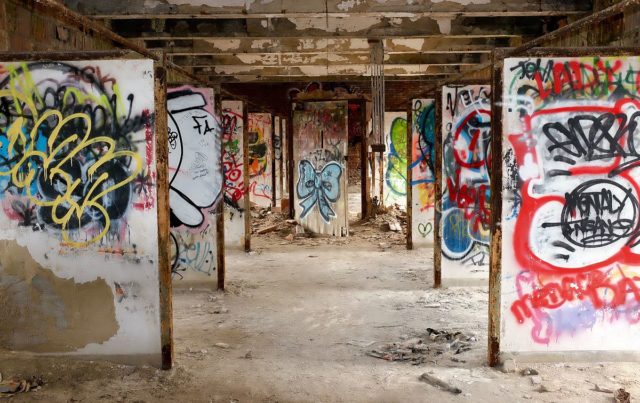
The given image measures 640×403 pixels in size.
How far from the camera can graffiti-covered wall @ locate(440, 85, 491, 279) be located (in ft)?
23.8

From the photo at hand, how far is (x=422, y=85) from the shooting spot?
658 inches

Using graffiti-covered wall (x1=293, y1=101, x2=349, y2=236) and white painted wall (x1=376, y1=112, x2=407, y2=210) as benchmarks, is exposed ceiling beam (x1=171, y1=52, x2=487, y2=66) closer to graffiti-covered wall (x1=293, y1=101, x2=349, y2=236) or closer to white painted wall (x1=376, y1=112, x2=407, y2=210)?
graffiti-covered wall (x1=293, y1=101, x2=349, y2=236)

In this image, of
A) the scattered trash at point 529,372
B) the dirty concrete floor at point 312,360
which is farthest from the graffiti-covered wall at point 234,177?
the scattered trash at point 529,372

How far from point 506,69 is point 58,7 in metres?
3.35

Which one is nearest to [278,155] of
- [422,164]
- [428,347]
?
[422,164]

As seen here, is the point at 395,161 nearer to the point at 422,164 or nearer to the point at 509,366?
the point at 422,164

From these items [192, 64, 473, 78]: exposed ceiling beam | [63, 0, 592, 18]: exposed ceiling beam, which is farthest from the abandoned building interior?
→ [192, 64, 473, 78]: exposed ceiling beam

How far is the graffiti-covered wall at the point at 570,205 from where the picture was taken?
179 inches

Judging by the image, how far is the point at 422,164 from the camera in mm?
10289

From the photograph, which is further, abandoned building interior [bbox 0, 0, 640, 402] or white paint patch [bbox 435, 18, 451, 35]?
white paint patch [bbox 435, 18, 451, 35]

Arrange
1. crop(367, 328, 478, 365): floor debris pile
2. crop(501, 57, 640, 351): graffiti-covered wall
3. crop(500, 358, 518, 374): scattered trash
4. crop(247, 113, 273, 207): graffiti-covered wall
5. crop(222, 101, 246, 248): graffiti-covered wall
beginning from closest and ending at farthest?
1. crop(501, 57, 640, 351): graffiti-covered wall
2. crop(500, 358, 518, 374): scattered trash
3. crop(367, 328, 478, 365): floor debris pile
4. crop(222, 101, 246, 248): graffiti-covered wall
5. crop(247, 113, 273, 207): graffiti-covered wall

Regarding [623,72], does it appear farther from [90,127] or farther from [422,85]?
[422,85]

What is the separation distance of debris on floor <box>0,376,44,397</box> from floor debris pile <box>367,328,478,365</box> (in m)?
2.86

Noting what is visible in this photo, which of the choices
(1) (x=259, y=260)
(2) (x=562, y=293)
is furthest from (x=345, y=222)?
(2) (x=562, y=293)
